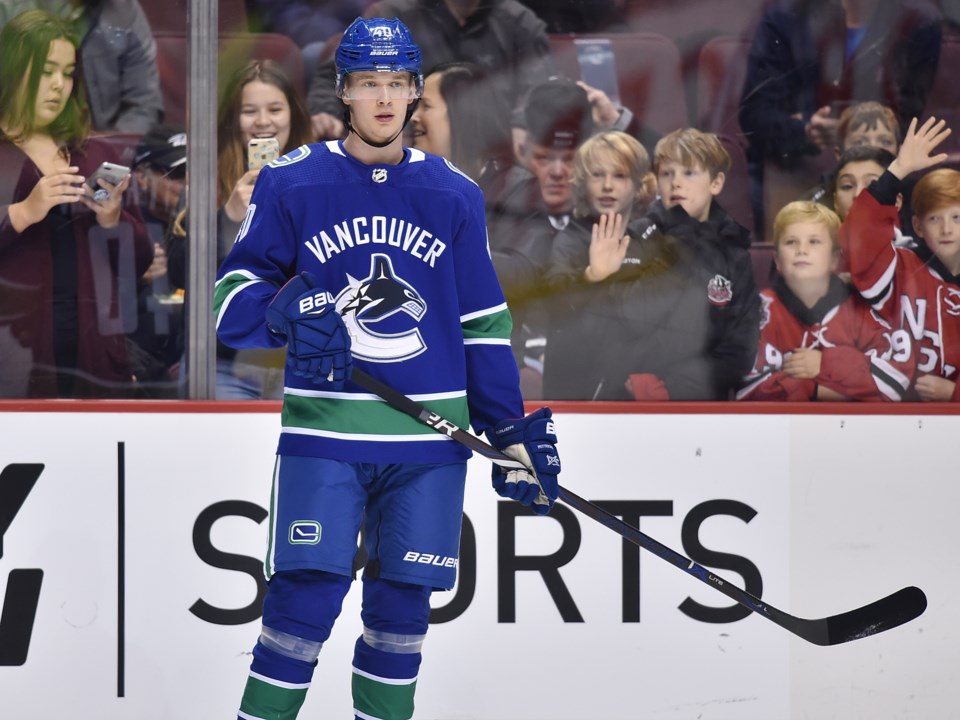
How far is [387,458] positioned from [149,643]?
37.2 inches

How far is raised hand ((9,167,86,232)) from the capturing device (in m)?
2.89

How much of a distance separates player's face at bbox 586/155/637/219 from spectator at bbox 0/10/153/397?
3.40 ft

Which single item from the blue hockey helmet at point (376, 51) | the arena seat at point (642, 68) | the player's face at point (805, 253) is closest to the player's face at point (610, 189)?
the arena seat at point (642, 68)

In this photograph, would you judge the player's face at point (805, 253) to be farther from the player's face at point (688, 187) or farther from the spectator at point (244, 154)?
the spectator at point (244, 154)

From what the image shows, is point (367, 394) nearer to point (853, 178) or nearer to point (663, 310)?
point (663, 310)

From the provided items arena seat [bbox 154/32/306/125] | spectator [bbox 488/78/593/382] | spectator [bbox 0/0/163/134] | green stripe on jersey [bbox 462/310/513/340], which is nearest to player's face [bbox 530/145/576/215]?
spectator [bbox 488/78/593/382]

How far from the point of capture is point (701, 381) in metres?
3.01

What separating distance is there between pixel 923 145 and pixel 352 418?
1.63 metres

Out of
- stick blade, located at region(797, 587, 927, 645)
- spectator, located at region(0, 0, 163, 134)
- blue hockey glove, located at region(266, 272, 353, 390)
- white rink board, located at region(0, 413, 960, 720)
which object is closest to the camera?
blue hockey glove, located at region(266, 272, 353, 390)

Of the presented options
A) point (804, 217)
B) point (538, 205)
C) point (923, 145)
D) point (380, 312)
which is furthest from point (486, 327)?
point (923, 145)

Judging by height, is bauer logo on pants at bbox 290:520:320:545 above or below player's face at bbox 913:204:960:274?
below

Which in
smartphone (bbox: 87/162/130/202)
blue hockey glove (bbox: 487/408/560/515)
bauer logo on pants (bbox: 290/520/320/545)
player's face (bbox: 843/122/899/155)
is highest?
player's face (bbox: 843/122/899/155)

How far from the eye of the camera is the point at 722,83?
300 centimetres

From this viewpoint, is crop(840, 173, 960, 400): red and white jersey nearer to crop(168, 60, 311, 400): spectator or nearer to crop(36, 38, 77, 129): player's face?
crop(168, 60, 311, 400): spectator
